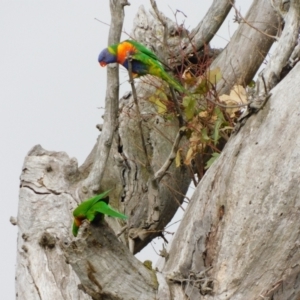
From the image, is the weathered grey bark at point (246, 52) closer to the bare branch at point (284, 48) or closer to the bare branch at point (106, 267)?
the bare branch at point (284, 48)

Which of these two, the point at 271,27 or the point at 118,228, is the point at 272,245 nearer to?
the point at 118,228

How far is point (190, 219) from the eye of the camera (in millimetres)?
3480

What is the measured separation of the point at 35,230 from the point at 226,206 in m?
1.14

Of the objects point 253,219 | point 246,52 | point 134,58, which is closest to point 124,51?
point 134,58

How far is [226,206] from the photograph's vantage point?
11.0ft

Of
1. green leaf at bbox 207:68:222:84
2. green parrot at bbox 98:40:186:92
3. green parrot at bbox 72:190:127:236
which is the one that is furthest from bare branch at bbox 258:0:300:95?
green parrot at bbox 72:190:127:236

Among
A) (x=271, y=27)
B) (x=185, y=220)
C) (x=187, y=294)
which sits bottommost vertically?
(x=187, y=294)

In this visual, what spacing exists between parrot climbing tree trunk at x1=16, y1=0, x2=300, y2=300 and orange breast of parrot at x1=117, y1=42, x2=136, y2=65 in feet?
0.19

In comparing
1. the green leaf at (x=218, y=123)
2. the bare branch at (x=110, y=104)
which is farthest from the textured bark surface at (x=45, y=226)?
the green leaf at (x=218, y=123)

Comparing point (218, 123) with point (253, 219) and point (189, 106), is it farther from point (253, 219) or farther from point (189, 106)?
point (253, 219)

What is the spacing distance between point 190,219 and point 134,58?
959mm

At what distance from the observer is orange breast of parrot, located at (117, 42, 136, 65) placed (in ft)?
12.6

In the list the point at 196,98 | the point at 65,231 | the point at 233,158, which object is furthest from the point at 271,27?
the point at 65,231

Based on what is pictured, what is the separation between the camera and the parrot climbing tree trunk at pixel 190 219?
3195 mm
